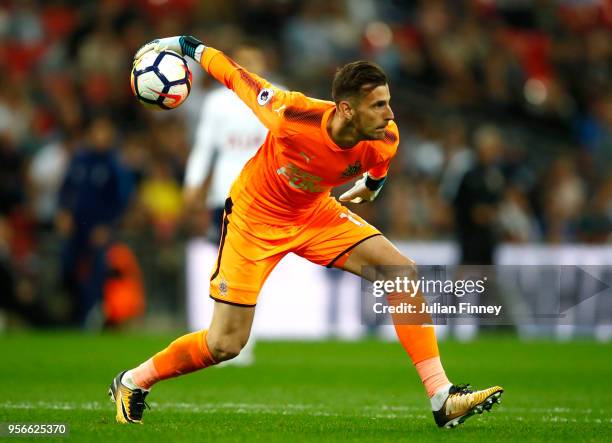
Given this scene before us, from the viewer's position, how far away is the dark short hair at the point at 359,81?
656 cm

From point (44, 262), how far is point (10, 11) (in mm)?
4950

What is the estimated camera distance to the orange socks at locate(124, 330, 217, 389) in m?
6.81

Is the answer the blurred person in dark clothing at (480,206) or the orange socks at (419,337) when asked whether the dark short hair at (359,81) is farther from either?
the blurred person in dark clothing at (480,206)

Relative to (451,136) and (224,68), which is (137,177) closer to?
(451,136)

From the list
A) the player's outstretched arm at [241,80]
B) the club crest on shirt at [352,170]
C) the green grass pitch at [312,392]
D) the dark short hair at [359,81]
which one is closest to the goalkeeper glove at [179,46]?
the player's outstretched arm at [241,80]

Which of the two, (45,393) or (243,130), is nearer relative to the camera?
(45,393)

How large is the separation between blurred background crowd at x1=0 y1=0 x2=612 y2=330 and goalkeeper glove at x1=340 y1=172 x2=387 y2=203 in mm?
7863

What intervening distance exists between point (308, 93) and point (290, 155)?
11189mm

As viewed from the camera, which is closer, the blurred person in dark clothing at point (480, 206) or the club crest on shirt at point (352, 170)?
the club crest on shirt at point (352, 170)

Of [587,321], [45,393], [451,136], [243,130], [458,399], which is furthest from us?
[451,136]

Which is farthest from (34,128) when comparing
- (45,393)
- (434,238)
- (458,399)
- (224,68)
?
(458,399)

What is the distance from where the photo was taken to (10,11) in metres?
18.8

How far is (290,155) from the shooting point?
6.83 meters

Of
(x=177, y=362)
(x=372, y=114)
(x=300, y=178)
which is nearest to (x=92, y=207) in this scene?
(x=177, y=362)
